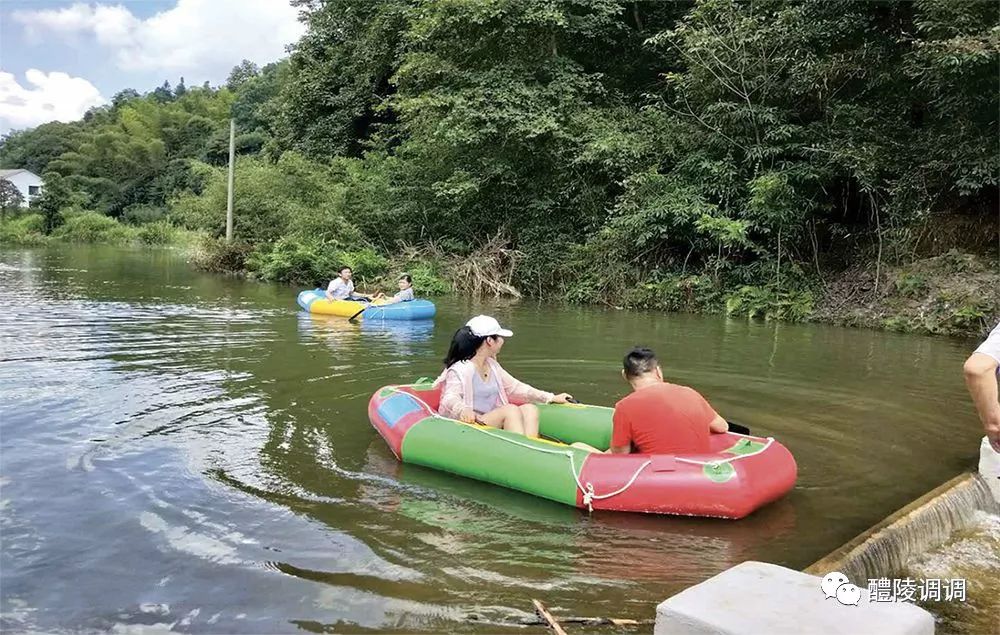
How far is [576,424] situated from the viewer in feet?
18.9

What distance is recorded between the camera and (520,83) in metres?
17.1

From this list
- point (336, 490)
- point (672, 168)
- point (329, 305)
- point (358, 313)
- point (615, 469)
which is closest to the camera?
point (615, 469)

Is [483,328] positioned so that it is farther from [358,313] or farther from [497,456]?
[358,313]

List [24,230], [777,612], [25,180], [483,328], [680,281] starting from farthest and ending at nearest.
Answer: [25,180]
[24,230]
[680,281]
[483,328]
[777,612]

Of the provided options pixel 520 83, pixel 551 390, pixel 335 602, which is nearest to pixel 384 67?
pixel 520 83

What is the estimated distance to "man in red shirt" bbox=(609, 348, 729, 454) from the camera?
14.8 feet

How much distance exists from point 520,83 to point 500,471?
13602 mm

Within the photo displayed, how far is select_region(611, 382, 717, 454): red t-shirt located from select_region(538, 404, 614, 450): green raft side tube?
98 cm

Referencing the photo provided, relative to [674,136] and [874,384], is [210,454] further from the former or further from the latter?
[674,136]

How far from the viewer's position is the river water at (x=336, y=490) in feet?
11.2

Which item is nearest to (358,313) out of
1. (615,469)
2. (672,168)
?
(672,168)

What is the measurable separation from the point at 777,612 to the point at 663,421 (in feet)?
7.26

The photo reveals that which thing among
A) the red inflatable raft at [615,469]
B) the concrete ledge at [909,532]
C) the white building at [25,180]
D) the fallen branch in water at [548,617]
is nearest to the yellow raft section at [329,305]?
the red inflatable raft at [615,469]

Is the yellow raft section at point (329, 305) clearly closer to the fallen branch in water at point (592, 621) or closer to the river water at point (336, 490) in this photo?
the river water at point (336, 490)
